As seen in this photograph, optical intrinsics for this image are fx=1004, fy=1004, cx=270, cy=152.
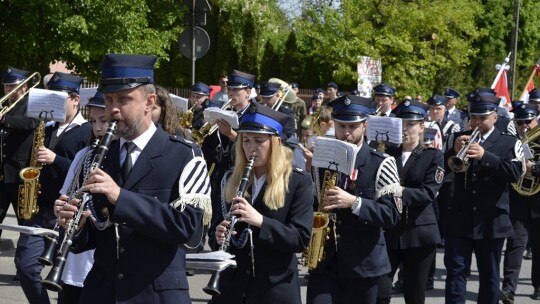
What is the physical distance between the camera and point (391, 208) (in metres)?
6.73

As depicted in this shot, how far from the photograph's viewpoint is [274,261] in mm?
5891

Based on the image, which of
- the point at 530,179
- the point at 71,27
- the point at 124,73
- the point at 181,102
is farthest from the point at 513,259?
the point at 71,27

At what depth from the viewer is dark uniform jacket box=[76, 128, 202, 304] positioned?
4664 mm

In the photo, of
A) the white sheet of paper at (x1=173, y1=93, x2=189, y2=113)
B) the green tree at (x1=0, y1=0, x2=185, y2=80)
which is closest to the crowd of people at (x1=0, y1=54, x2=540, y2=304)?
the white sheet of paper at (x1=173, y1=93, x2=189, y2=113)

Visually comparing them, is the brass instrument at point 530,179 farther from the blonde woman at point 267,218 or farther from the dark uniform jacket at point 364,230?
the blonde woman at point 267,218

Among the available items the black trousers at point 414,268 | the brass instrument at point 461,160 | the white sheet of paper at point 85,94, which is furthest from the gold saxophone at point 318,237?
the white sheet of paper at point 85,94

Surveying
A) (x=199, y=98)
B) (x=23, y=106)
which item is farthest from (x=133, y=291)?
(x=199, y=98)

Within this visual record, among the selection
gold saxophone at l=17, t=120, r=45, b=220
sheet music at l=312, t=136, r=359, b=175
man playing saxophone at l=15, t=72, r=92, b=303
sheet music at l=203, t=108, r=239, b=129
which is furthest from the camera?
sheet music at l=203, t=108, r=239, b=129

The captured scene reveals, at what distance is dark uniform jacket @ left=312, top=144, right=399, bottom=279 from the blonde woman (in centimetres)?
79

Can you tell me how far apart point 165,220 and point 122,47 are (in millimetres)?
18140

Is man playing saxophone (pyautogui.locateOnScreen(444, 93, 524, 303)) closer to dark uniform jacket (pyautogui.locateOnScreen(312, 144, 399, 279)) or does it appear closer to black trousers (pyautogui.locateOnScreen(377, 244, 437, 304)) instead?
black trousers (pyautogui.locateOnScreen(377, 244, 437, 304))

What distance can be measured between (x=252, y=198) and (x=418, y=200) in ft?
8.35

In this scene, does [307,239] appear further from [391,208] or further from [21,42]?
[21,42]

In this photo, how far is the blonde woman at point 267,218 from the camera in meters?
5.85
